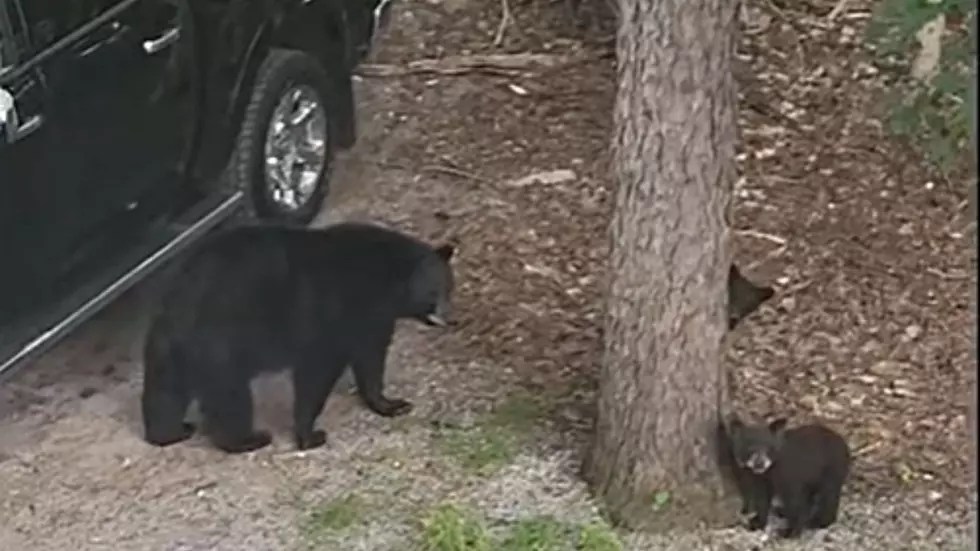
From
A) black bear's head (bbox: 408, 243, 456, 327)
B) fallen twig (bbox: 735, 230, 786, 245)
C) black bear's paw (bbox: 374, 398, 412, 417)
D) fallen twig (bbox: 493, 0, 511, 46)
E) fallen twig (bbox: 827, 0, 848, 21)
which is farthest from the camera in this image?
fallen twig (bbox: 827, 0, 848, 21)

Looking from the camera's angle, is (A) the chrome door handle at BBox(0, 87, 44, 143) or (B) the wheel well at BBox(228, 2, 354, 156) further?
(B) the wheel well at BBox(228, 2, 354, 156)

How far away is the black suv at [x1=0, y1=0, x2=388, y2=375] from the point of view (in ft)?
20.1

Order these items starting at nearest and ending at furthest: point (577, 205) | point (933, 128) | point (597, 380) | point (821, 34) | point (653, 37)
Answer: point (653, 37), point (597, 380), point (933, 128), point (577, 205), point (821, 34)

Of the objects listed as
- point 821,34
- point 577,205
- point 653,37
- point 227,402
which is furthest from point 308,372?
point 821,34

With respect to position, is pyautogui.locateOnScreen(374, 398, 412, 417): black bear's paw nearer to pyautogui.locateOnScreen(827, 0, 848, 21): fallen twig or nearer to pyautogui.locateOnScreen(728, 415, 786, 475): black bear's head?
pyautogui.locateOnScreen(728, 415, 786, 475): black bear's head

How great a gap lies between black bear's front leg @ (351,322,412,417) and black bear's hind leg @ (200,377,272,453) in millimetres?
347

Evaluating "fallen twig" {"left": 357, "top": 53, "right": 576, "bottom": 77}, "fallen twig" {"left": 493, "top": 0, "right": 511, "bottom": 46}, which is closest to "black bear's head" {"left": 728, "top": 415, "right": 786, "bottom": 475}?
"fallen twig" {"left": 357, "top": 53, "right": 576, "bottom": 77}

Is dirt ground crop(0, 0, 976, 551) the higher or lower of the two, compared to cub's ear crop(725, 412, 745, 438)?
lower

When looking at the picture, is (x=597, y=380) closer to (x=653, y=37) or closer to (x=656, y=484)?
(x=656, y=484)

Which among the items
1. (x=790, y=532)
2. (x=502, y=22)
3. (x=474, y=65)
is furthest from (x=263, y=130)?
(x=502, y=22)

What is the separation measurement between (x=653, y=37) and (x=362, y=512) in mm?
1653

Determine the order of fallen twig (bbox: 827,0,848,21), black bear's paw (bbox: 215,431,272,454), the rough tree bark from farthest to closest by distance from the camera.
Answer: fallen twig (bbox: 827,0,848,21) < black bear's paw (bbox: 215,431,272,454) < the rough tree bark

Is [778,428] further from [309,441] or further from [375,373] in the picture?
[309,441]

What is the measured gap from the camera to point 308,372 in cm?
627
